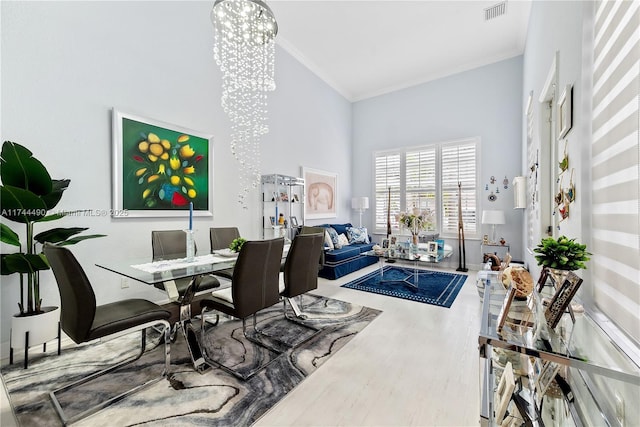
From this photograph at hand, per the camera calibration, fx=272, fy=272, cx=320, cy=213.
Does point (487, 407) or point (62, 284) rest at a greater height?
point (62, 284)

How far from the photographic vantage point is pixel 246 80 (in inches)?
142

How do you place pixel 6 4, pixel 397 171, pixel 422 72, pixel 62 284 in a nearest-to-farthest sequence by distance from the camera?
pixel 62 284, pixel 6 4, pixel 422 72, pixel 397 171

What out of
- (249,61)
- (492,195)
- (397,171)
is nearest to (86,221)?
(249,61)

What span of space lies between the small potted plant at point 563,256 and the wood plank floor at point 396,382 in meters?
1.03

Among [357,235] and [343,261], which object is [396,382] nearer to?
[343,261]

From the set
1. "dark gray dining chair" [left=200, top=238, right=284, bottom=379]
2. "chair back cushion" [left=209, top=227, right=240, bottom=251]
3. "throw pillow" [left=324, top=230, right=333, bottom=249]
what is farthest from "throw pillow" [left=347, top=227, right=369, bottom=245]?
"dark gray dining chair" [left=200, top=238, right=284, bottom=379]

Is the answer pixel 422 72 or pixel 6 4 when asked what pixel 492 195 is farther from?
pixel 6 4

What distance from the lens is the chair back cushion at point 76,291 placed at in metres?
1.52

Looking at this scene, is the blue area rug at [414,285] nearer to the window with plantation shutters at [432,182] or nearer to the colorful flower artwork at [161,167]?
the window with plantation shutters at [432,182]

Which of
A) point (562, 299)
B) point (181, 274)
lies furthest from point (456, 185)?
point (181, 274)

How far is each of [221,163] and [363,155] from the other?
12.8 ft

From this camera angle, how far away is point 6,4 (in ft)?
7.16

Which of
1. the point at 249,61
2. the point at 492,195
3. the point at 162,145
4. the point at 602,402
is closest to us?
the point at 602,402

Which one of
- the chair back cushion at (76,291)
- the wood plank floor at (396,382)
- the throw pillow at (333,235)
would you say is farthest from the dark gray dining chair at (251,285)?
the throw pillow at (333,235)
